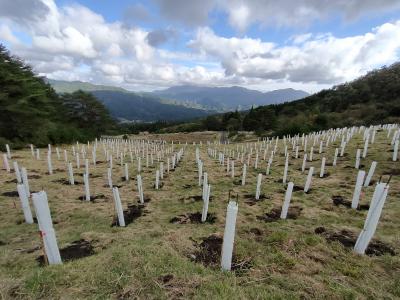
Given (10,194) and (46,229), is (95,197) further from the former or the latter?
(46,229)

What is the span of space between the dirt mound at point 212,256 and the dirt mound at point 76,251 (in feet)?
6.91

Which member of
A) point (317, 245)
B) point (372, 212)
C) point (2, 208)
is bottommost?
point (2, 208)

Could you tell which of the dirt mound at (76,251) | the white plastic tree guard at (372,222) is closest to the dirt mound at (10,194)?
the dirt mound at (76,251)

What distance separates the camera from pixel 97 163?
60.4 feet

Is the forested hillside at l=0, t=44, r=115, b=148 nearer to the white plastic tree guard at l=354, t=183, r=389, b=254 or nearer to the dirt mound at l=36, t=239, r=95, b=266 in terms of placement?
the dirt mound at l=36, t=239, r=95, b=266

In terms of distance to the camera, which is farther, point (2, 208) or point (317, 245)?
point (2, 208)

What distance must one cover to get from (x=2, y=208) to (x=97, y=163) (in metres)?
10.4

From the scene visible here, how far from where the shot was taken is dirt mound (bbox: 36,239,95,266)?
4793mm

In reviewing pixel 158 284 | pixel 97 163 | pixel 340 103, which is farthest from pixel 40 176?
pixel 340 103

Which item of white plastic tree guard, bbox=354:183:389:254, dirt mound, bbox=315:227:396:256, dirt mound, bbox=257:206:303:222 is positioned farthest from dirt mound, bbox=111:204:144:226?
white plastic tree guard, bbox=354:183:389:254

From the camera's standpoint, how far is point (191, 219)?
726 cm

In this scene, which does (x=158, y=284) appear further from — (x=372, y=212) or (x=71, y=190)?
Result: (x=71, y=190)

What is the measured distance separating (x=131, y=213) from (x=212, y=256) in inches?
164

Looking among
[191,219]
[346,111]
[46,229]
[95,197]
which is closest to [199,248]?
[191,219]
